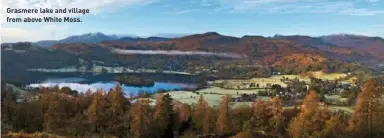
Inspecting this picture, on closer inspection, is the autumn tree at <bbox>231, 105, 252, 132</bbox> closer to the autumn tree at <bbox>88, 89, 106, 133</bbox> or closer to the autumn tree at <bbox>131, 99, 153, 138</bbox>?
the autumn tree at <bbox>131, 99, 153, 138</bbox>

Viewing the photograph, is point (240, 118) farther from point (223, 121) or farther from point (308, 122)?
point (308, 122)

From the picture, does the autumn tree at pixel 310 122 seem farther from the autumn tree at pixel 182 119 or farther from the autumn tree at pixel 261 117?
the autumn tree at pixel 182 119

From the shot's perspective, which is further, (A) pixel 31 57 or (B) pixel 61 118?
(A) pixel 31 57

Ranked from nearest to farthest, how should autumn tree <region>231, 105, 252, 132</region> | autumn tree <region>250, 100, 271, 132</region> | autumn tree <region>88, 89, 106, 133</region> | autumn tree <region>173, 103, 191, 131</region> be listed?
1. autumn tree <region>88, 89, 106, 133</region>
2. autumn tree <region>173, 103, 191, 131</region>
3. autumn tree <region>231, 105, 252, 132</region>
4. autumn tree <region>250, 100, 271, 132</region>

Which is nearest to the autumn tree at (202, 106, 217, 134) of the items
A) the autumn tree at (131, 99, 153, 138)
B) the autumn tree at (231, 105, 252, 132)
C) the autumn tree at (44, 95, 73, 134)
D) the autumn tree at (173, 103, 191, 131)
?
the autumn tree at (173, 103, 191, 131)

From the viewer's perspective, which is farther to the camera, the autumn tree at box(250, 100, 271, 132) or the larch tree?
the autumn tree at box(250, 100, 271, 132)

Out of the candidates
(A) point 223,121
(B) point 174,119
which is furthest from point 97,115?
(A) point 223,121

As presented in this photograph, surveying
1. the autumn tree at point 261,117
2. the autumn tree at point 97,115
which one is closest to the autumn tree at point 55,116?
the autumn tree at point 97,115

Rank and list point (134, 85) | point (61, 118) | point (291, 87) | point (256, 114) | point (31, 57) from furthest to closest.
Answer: point (31, 57)
point (134, 85)
point (291, 87)
point (256, 114)
point (61, 118)

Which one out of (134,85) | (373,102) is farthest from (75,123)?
(134,85)

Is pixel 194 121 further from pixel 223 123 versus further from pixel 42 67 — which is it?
pixel 42 67

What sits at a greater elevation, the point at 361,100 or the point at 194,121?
the point at 361,100
